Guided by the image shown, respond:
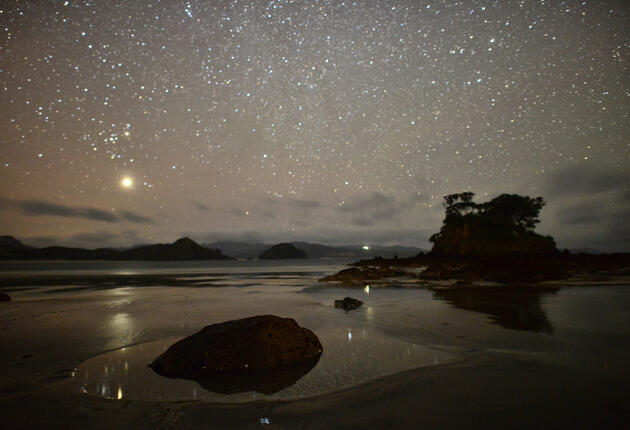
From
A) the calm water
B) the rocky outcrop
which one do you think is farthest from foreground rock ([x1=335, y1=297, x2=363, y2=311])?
the rocky outcrop

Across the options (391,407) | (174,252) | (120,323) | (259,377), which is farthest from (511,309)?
(174,252)

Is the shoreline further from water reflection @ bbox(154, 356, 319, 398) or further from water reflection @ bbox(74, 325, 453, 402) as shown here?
water reflection @ bbox(154, 356, 319, 398)

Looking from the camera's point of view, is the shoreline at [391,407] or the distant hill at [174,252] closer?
the shoreline at [391,407]

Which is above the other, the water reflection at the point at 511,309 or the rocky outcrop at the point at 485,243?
the rocky outcrop at the point at 485,243

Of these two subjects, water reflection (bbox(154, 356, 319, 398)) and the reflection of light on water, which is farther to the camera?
the reflection of light on water

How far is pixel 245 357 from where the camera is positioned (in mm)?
5312

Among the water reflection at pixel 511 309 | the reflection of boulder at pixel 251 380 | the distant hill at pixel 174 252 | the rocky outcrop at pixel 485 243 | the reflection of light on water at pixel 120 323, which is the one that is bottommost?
the distant hill at pixel 174 252

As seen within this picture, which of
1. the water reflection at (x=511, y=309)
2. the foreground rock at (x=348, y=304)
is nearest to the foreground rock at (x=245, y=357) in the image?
the water reflection at (x=511, y=309)

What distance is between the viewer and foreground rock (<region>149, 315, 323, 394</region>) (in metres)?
4.79

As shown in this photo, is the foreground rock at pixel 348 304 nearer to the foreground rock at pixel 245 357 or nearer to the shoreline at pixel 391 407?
the foreground rock at pixel 245 357

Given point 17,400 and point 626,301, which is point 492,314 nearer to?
point 626,301

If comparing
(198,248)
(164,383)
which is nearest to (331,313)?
(164,383)

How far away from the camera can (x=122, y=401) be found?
4.00 m

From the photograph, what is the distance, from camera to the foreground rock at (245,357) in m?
4.79
